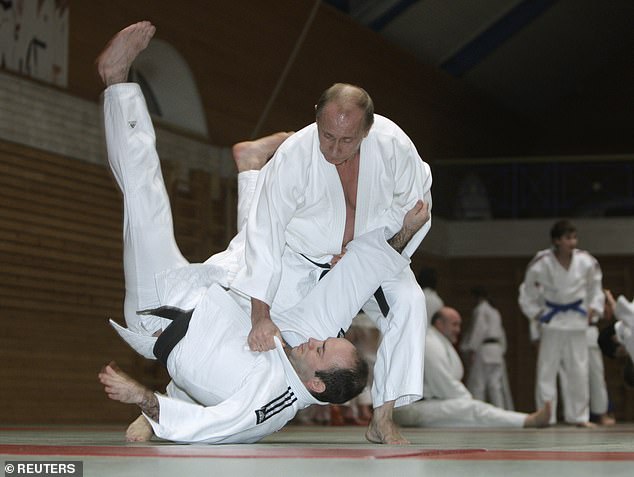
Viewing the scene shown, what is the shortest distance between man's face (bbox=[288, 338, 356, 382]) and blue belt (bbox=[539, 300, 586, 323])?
5.45 meters

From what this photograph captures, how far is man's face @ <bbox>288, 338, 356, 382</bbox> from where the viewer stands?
3648 mm

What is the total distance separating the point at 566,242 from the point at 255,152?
4.56m

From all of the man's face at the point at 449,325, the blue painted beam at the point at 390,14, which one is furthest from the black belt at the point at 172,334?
the blue painted beam at the point at 390,14

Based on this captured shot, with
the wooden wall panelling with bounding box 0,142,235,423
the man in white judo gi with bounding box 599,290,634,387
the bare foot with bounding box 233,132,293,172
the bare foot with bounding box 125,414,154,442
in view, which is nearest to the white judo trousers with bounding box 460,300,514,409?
the wooden wall panelling with bounding box 0,142,235,423

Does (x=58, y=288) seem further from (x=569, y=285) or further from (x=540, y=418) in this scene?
(x=569, y=285)

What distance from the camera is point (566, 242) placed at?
8.72 m

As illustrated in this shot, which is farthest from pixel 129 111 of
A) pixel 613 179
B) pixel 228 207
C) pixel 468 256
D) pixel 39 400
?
pixel 613 179

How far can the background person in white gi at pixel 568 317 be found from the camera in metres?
8.79

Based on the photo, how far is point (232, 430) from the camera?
355 centimetres

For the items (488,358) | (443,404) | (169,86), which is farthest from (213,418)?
(488,358)

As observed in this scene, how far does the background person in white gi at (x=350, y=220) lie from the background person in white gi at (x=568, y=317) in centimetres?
484

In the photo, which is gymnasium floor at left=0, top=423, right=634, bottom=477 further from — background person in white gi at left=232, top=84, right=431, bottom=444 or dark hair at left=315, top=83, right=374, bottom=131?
dark hair at left=315, top=83, right=374, bottom=131

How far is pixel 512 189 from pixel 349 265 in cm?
1076

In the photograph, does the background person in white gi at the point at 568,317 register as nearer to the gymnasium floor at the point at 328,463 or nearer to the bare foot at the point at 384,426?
the bare foot at the point at 384,426
